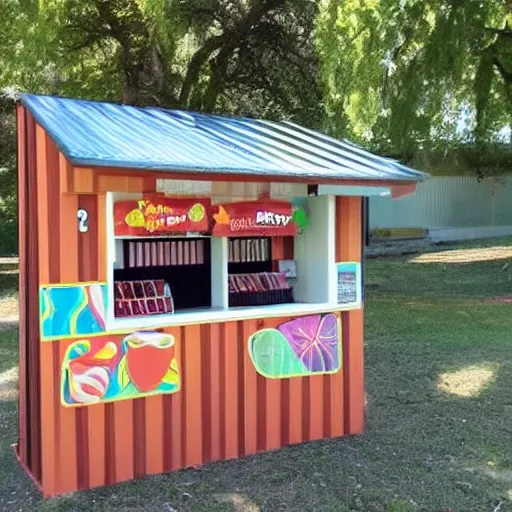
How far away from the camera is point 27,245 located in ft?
15.7

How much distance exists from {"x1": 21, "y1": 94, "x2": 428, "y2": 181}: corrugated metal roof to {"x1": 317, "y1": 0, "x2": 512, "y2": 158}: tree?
11.7 ft

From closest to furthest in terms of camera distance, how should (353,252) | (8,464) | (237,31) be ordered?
(8,464) < (353,252) < (237,31)

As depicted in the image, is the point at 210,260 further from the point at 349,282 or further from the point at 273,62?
the point at 273,62

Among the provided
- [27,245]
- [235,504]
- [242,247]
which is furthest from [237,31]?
[235,504]

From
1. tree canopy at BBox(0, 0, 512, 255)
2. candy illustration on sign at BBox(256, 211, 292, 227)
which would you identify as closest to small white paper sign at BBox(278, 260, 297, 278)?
candy illustration on sign at BBox(256, 211, 292, 227)

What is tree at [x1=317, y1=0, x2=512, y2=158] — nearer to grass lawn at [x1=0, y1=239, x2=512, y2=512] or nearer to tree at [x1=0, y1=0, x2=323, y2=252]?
tree at [x1=0, y1=0, x2=323, y2=252]

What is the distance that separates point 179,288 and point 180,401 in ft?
3.34

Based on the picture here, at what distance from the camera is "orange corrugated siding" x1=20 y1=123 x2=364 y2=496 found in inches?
173

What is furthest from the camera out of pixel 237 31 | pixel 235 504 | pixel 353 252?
pixel 237 31

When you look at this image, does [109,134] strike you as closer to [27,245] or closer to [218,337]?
[27,245]

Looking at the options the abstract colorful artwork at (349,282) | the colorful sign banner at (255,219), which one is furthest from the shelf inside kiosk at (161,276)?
the abstract colorful artwork at (349,282)

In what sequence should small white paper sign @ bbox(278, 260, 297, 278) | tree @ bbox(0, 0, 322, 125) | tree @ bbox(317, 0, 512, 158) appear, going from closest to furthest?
small white paper sign @ bbox(278, 260, 297, 278) < tree @ bbox(317, 0, 512, 158) < tree @ bbox(0, 0, 322, 125)

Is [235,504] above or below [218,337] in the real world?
below

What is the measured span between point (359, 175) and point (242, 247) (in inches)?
50.6
